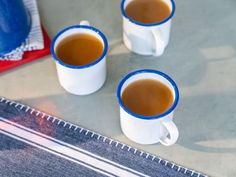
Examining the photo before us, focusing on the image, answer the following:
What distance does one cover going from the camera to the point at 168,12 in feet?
2.39

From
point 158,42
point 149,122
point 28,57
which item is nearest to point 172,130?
point 149,122

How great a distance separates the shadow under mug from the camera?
690 mm

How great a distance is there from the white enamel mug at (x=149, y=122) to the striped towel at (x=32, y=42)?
0.19 metres

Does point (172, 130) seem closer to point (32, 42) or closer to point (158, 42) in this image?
point (158, 42)

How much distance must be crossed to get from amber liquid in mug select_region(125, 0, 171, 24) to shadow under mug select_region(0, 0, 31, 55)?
168mm

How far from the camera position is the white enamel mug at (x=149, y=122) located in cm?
61

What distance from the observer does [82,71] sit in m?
0.66

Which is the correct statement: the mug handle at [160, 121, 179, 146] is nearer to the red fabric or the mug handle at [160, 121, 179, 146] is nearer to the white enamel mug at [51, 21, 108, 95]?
the white enamel mug at [51, 21, 108, 95]

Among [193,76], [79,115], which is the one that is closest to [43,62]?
[79,115]

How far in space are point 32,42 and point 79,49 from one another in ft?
0.33

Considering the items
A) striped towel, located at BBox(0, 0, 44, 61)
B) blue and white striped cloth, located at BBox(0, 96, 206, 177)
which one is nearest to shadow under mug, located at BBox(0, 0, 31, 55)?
striped towel, located at BBox(0, 0, 44, 61)

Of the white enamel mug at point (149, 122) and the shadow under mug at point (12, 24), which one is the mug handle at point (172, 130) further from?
the shadow under mug at point (12, 24)

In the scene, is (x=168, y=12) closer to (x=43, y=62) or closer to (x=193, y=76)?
(x=193, y=76)

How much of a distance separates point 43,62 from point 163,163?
10.4 inches
